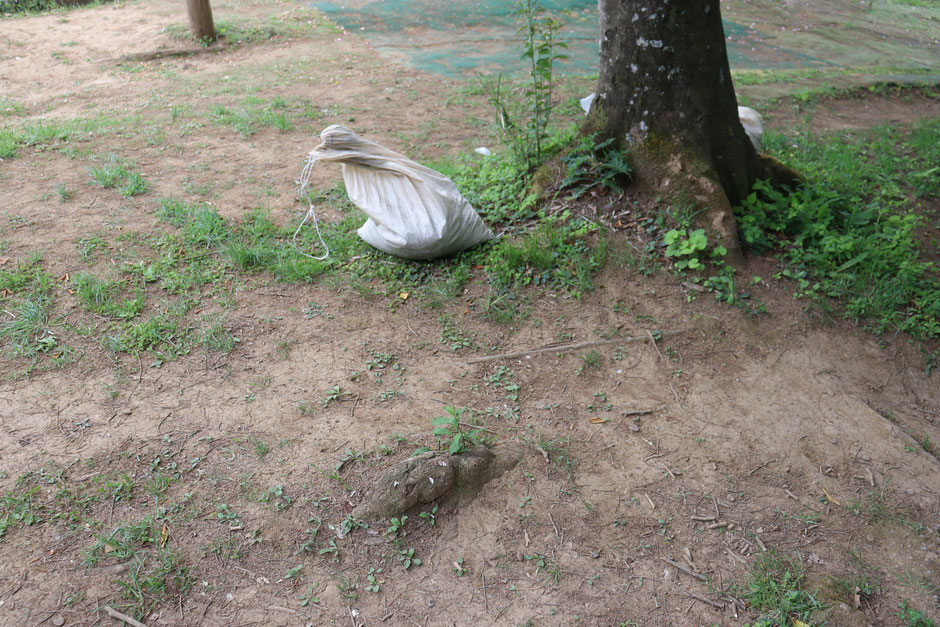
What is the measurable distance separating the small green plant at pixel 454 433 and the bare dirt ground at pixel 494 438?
0.39 feet

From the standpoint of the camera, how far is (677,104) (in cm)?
338

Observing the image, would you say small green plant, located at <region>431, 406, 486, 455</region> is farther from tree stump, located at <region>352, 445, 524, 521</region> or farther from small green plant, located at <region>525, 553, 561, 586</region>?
small green plant, located at <region>525, 553, 561, 586</region>

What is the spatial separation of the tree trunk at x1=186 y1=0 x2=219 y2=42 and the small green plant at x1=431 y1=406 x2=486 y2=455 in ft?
25.8

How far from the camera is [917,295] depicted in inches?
127

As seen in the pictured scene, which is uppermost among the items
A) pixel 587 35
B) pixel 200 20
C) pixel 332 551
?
pixel 200 20

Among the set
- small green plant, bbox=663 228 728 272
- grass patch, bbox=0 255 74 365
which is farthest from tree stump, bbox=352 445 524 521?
grass patch, bbox=0 255 74 365

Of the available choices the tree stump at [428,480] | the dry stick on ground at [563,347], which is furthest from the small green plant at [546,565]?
the dry stick on ground at [563,347]

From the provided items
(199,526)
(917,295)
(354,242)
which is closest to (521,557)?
(199,526)

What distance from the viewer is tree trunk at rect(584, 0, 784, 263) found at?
324cm

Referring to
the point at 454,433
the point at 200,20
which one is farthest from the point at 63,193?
the point at 200,20

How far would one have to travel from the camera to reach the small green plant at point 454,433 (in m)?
2.41

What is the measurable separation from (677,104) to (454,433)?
2229 millimetres

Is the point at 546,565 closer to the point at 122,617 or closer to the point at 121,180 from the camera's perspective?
the point at 122,617

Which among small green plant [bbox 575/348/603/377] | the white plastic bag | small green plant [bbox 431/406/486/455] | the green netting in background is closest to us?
small green plant [bbox 431/406/486/455]
